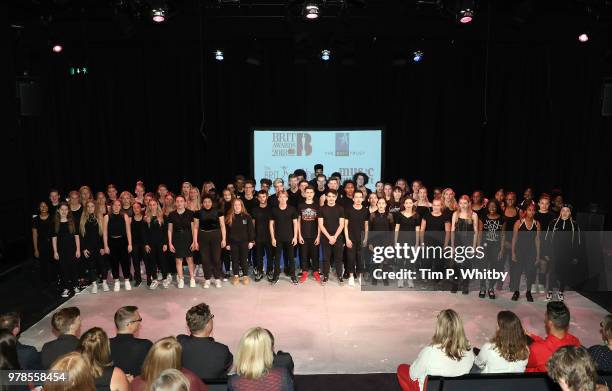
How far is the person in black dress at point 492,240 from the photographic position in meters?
7.24

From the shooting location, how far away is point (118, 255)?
24.8 ft

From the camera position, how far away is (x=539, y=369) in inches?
149

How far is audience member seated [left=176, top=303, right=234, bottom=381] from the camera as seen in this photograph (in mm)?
3639

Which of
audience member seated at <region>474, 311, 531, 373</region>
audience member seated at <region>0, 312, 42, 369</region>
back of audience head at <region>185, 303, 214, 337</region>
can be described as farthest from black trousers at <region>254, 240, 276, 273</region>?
audience member seated at <region>474, 311, 531, 373</region>

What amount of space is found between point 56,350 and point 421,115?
29.8 ft

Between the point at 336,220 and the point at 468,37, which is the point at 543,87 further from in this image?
the point at 336,220

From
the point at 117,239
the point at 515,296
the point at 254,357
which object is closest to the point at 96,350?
the point at 254,357

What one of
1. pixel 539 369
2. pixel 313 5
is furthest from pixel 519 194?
pixel 539 369

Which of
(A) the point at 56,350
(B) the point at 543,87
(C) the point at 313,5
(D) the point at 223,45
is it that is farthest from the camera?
(B) the point at 543,87

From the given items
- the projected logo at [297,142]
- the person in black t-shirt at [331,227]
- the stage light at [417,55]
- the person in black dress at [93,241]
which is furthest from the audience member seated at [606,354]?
the projected logo at [297,142]

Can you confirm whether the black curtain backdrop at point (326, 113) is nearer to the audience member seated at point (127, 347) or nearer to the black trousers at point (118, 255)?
the black trousers at point (118, 255)

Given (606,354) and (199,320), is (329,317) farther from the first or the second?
(606,354)

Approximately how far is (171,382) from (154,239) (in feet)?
16.7

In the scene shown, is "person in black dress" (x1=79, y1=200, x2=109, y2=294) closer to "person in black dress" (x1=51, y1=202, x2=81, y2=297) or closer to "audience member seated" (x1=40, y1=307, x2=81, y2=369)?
"person in black dress" (x1=51, y1=202, x2=81, y2=297)
